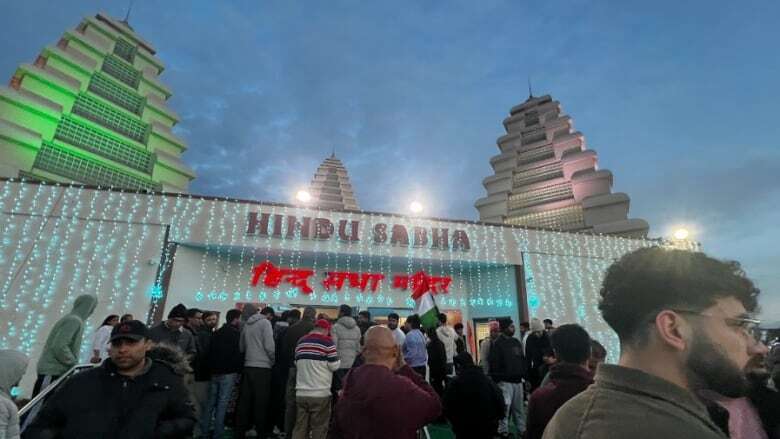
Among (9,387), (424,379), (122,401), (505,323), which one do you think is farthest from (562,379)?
(505,323)

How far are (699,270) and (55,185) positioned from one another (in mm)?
14732

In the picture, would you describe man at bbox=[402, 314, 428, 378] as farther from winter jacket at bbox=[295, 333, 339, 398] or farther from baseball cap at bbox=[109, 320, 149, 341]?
baseball cap at bbox=[109, 320, 149, 341]

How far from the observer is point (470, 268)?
571 inches

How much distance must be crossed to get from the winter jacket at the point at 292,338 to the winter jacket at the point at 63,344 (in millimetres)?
2800

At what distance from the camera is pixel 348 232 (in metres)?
12.8

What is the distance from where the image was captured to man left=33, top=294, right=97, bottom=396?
4.92m

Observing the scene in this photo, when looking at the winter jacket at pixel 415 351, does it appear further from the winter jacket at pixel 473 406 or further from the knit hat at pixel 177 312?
the knit hat at pixel 177 312

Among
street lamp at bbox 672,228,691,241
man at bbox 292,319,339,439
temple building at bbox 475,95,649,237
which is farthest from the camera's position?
temple building at bbox 475,95,649,237

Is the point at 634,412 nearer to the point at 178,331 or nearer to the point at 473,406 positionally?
the point at 473,406

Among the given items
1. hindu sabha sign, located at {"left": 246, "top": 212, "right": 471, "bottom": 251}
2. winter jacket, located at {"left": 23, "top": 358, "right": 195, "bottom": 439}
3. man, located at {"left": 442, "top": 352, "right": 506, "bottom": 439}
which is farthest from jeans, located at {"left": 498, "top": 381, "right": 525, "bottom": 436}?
hindu sabha sign, located at {"left": 246, "top": 212, "right": 471, "bottom": 251}

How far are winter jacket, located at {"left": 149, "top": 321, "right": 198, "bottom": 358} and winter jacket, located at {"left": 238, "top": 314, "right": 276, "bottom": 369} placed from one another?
0.68 meters

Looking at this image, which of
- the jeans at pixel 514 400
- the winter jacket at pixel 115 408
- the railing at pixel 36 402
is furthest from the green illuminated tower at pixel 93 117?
the jeans at pixel 514 400

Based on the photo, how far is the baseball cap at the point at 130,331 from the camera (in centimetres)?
229

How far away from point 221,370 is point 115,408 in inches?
145
